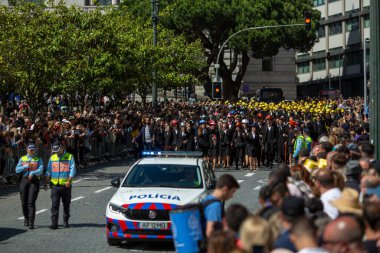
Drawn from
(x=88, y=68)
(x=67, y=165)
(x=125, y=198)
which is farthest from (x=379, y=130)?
(x=88, y=68)

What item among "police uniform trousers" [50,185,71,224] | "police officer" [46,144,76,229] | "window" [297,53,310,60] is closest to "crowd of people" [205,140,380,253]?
"police uniform trousers" [50,185,71,224]

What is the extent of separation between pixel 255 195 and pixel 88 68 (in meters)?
12.9

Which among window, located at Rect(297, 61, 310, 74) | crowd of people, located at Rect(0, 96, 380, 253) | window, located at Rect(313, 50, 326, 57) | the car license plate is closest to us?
crowd of people, located at Rect(0, 96, 380, 253)

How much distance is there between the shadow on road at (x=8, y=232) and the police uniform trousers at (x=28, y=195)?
48 cm

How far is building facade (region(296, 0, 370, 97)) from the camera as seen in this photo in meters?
94.2

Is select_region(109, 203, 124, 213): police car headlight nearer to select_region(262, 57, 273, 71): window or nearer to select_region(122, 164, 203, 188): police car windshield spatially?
select_region(122, 164, 203, 188): police car windshield

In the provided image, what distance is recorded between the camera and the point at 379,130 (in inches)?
616

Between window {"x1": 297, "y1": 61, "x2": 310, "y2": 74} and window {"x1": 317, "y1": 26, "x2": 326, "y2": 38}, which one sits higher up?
window {"x1": 317, "y1": 26, "x2": 326, "y2": 38}

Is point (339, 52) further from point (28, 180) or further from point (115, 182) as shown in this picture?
point (115, 182)

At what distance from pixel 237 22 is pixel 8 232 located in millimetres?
50977

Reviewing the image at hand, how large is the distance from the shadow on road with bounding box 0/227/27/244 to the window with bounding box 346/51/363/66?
78895 millimetres

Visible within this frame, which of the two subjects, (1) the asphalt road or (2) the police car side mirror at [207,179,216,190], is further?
(2) the police car side mirror at [207,179,216,190]

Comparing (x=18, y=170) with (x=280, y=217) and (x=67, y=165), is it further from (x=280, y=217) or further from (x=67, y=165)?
(x=280, y=217)

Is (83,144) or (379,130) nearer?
(379,130)
